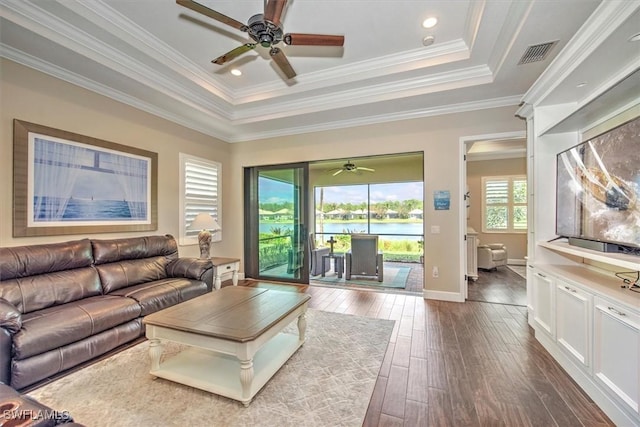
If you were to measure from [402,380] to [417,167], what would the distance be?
6662mm

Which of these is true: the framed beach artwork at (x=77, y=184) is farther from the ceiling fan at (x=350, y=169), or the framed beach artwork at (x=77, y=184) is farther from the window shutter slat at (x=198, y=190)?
the ceiling fan at (x=350, y=169)

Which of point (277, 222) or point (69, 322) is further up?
point (277, 222)

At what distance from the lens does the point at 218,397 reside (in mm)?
1960

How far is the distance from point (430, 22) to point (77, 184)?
4.43 metres

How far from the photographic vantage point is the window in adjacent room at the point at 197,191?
4.64 m

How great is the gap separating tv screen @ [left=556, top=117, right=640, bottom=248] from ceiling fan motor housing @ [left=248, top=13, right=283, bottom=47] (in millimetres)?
2761

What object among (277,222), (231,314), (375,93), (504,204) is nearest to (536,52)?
(375,93)

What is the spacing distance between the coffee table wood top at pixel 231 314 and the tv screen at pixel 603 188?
2.62 meters

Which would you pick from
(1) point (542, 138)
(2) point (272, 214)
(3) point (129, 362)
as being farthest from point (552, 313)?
(2) point (272, 214)

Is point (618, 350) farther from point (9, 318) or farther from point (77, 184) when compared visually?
point (77, 184)

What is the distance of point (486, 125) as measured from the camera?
13.3 ft

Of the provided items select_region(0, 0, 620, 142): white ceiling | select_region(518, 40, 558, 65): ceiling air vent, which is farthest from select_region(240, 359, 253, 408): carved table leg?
select_region(518, 40, 558, 65): ceiling air vent

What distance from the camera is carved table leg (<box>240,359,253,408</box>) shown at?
6.06 feet

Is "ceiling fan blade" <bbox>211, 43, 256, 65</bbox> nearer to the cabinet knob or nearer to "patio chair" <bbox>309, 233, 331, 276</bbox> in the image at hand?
the cabinet knob
